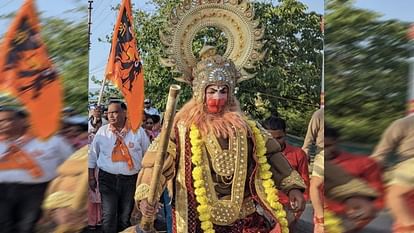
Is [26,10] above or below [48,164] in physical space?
above

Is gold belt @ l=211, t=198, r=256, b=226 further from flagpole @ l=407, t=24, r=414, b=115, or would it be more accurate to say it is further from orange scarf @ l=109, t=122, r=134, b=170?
flagpole @ l=407, t=24, r=414, b=115

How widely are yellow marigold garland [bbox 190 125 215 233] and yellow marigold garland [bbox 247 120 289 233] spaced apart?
0.37 metres

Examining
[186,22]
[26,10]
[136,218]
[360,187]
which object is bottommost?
[136,218]

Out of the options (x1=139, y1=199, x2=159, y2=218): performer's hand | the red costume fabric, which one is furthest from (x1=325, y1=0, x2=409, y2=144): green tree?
the red costume fabric

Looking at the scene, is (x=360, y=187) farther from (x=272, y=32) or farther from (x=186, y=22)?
(x=272, y=32)

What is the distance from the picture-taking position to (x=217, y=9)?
4.84 m

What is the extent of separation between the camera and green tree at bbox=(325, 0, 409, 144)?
4.55 feet

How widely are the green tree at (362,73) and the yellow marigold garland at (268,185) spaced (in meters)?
2.62

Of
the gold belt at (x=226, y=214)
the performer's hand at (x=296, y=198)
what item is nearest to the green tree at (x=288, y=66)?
the performer's hand at (x=296, y=198)

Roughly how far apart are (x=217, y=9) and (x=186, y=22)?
24 cm

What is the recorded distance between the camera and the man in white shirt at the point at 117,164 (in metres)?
6.11

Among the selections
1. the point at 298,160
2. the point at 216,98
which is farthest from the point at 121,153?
the point at 216,98

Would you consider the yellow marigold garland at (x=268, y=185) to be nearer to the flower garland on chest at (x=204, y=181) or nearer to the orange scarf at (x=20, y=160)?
the flower garland on chest at (x=204, y=181)

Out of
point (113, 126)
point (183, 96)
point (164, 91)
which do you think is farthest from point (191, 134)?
point (164, 91)
